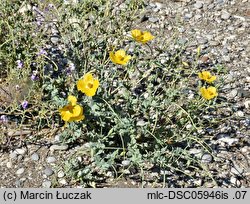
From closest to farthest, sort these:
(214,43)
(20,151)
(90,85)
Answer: (90,85) → (20,151) → (214,43)

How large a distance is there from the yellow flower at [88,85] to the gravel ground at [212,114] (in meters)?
0.47

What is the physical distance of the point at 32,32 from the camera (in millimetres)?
4086

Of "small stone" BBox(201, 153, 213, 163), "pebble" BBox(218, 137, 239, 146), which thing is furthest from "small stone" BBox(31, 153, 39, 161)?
"pebble" BBox(218, 137, 239, 146)

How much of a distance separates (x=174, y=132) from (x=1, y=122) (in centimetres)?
112

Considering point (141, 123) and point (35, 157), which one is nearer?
point (35, 157)

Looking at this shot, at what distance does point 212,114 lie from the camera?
3820 mm

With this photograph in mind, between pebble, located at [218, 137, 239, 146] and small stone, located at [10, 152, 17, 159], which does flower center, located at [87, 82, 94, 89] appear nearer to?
small stone, located at [10, 152, 17, 159]

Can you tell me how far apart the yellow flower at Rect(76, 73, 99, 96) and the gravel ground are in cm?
47

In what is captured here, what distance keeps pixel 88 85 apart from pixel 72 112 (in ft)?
0.70

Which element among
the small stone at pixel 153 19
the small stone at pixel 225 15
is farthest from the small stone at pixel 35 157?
the small stone at pixel 225 15

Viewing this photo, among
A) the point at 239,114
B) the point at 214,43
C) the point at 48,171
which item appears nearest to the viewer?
the point at 48,171

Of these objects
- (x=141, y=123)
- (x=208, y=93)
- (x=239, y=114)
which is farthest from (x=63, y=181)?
(x=239, y=114)

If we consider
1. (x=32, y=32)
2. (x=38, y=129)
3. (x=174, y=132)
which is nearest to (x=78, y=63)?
(x=32, y=32)

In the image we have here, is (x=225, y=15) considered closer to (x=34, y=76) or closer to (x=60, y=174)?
(x=34, y=76)
